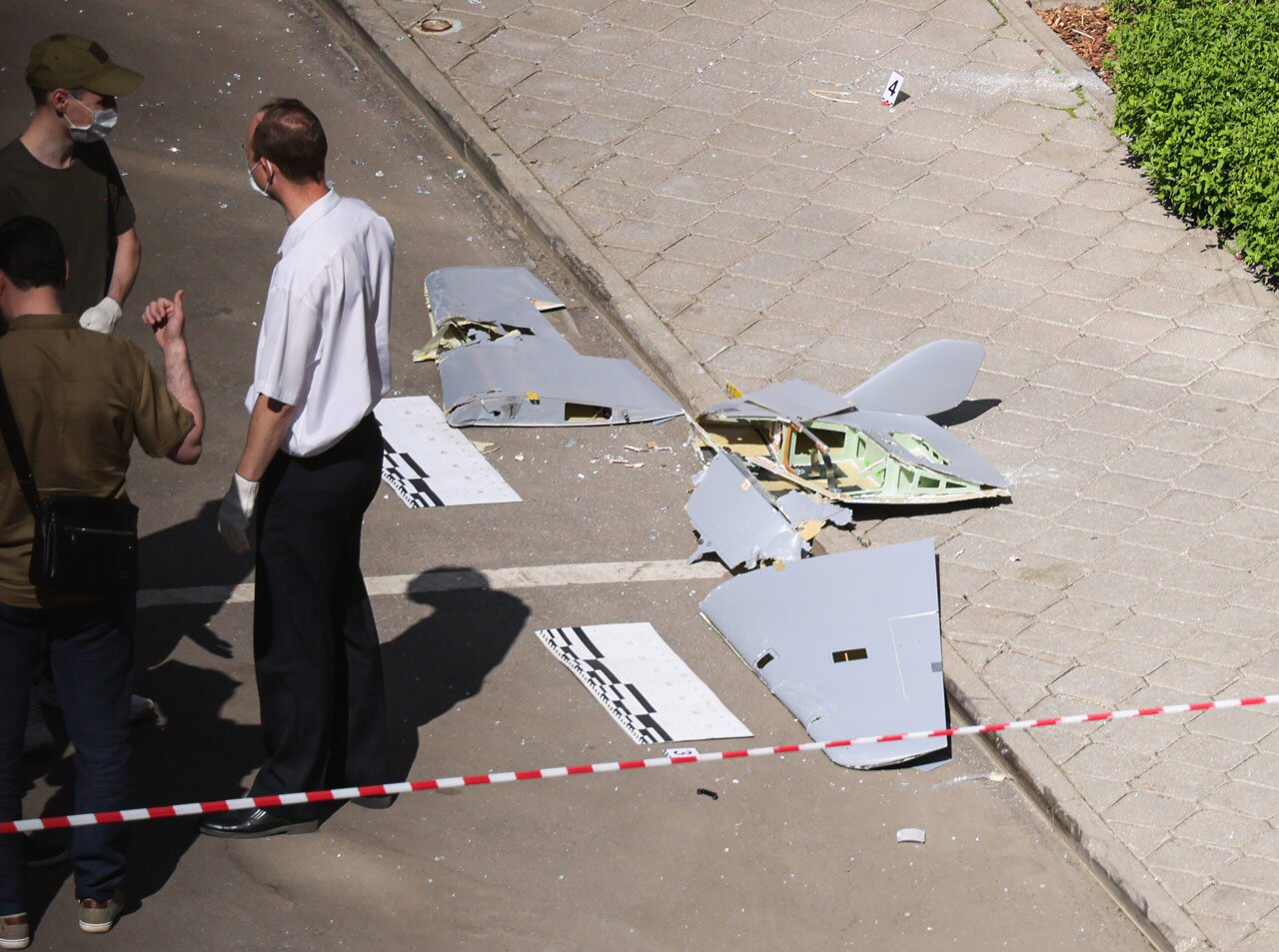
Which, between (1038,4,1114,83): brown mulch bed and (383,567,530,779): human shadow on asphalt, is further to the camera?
(1038,4,1114,83): brown mulch bed

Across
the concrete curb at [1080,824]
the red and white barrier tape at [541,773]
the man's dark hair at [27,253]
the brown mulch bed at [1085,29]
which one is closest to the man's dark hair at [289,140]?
the man's dark hair at [27,253]

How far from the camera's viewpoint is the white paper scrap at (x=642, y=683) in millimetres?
5531

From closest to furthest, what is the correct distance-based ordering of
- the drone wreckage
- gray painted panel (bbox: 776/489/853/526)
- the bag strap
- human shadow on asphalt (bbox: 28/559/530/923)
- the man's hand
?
the bag strap → the man's hand → human shadow on asphalt (bbox: 28/559/530/923) → the drone wreckage → gray painted panel (bbox: 776/489/853/526)

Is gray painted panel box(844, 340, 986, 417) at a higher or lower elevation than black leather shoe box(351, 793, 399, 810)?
higher

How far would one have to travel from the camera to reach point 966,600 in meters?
6.14

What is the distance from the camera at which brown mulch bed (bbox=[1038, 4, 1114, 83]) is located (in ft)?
32.7

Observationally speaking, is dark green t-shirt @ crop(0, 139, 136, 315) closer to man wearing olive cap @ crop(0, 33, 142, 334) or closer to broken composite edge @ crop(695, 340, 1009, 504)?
man wearing olive cap @ crop(0, 33, 142, 334)

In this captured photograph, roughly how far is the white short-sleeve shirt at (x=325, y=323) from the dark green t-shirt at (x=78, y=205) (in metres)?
0.89

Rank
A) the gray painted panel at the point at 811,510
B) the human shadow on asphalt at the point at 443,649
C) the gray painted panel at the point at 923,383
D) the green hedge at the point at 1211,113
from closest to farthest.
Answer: the human shadow on asphalt at the point at 443,649
the gray painted panel at the point at 811,510
the gray painted panel at the point at 923,383
the green hedge at the point at 1211,113

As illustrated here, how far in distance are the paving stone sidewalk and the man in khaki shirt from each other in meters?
3.03

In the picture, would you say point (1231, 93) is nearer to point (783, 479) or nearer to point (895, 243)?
point (895, 243)

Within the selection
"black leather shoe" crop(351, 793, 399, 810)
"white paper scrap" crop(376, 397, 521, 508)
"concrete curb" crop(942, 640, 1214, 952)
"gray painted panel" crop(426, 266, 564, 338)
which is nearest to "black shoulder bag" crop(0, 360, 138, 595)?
"black leather shoe" crop(351, 793, 399, 810)

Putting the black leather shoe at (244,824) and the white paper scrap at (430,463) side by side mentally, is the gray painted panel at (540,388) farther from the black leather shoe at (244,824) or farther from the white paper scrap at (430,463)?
the black leather shoe at (244,824)

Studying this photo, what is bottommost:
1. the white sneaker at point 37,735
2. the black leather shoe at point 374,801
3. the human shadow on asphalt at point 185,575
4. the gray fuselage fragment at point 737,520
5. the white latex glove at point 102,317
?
the human shadow on asphalt at point 185,575
